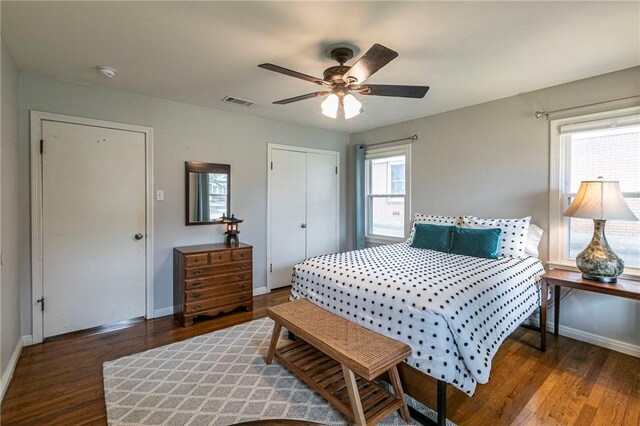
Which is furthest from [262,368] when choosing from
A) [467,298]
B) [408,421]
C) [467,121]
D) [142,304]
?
[467,121]

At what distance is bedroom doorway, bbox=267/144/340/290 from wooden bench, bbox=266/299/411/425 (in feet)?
6.46

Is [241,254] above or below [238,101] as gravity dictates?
below

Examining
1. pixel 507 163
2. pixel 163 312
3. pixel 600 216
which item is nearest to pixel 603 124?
pixel 507 163

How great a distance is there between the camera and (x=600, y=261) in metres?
2.42

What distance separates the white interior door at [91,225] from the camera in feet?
9.07

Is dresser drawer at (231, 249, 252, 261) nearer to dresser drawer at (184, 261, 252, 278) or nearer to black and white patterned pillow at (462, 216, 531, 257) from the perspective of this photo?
dresser drawer at (184, 261, 252, 278)

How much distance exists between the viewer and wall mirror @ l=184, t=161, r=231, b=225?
352 centimetres

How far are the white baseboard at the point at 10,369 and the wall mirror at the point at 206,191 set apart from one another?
67.8 inches

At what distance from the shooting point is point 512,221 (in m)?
2.96

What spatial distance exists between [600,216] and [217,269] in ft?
11.4

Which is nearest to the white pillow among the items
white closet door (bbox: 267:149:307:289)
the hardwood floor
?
the hardwood floor

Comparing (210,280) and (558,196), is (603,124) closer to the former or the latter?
(558,196)

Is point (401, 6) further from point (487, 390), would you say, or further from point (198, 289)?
point (198, 289)

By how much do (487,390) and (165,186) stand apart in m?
3.50
